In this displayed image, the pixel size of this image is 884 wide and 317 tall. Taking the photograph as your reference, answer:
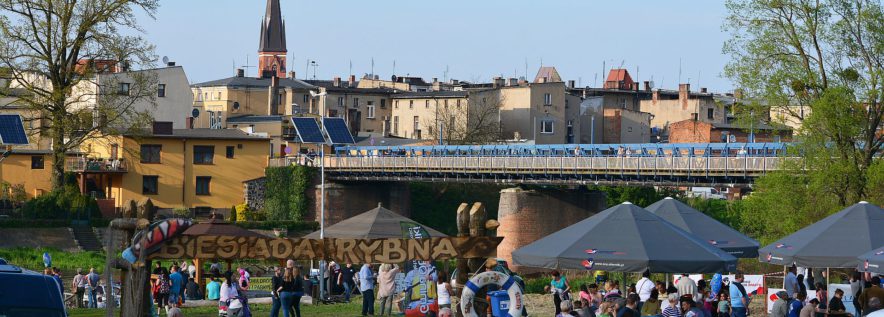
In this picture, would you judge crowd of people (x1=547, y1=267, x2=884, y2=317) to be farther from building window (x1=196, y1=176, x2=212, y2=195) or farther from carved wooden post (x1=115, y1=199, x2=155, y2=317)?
building window (x1=196, y1=176, x2=212, y2=195)

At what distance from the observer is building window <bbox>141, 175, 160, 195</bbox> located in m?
82.9

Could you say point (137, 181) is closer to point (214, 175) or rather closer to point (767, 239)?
point (214, 175)

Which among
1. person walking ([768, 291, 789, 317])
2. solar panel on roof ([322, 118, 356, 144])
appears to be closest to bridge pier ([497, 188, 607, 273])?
solar panel on roof ([322, 118, 356, 144])

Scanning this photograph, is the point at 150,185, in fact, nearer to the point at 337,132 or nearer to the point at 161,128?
the point at 161,128

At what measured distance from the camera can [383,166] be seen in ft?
279

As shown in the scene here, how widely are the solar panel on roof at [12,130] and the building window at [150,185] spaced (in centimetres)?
1727

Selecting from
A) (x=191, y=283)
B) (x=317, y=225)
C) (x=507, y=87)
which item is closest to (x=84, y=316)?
(x=191, y=283)

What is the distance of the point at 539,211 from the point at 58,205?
917 inches

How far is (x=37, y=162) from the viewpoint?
268 ft

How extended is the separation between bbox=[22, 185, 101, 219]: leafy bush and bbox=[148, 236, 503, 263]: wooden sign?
2037 inches

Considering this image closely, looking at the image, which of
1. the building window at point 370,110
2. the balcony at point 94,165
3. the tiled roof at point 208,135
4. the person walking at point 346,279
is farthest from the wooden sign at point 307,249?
the building window at point 370,110

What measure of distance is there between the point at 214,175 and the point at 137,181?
4.65 metres

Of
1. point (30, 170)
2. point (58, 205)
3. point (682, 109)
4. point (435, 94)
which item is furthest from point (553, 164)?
point (682, 109)

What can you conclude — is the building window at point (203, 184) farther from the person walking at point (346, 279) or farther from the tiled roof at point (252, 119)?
the person walking at point (346, 279)
